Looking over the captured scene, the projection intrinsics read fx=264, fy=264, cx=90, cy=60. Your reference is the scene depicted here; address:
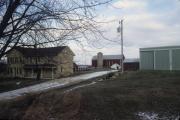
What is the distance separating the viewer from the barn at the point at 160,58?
29.1 m

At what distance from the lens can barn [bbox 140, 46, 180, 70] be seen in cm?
2914

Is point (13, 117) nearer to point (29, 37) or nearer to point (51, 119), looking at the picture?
point (51, 119)

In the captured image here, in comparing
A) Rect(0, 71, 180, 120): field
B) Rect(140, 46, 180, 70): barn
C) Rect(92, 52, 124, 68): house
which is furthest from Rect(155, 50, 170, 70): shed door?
Rect(92, 52, 124, 68): house

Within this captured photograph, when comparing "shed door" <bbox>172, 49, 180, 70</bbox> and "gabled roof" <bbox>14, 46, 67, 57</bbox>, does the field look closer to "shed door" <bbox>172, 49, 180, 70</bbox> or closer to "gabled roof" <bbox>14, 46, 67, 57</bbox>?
"gabled roof" <bbox>14, 46, 67, 57</bbox>

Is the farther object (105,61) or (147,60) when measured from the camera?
(105,61)

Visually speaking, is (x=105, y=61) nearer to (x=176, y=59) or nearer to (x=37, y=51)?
(x=176, y=59)

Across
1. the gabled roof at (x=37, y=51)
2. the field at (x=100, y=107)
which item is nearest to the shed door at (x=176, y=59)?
the field at (x=100, y=107)

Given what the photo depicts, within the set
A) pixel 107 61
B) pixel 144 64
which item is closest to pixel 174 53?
pixel 144 64

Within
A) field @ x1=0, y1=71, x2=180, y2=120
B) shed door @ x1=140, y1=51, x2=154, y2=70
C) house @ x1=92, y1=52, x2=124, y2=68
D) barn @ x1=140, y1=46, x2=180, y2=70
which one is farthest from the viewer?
house @ x1=92, y1=52, x2=124, y2=68

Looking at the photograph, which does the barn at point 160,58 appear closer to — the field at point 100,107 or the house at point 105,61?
the field at point 100,107

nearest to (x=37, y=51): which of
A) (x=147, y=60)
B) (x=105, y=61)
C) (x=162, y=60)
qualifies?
(x=162, y=60)

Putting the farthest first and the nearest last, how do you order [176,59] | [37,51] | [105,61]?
[105,61]
[176,59]
[37,51]

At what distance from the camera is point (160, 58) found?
30.4m

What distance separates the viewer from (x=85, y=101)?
12.0 m
